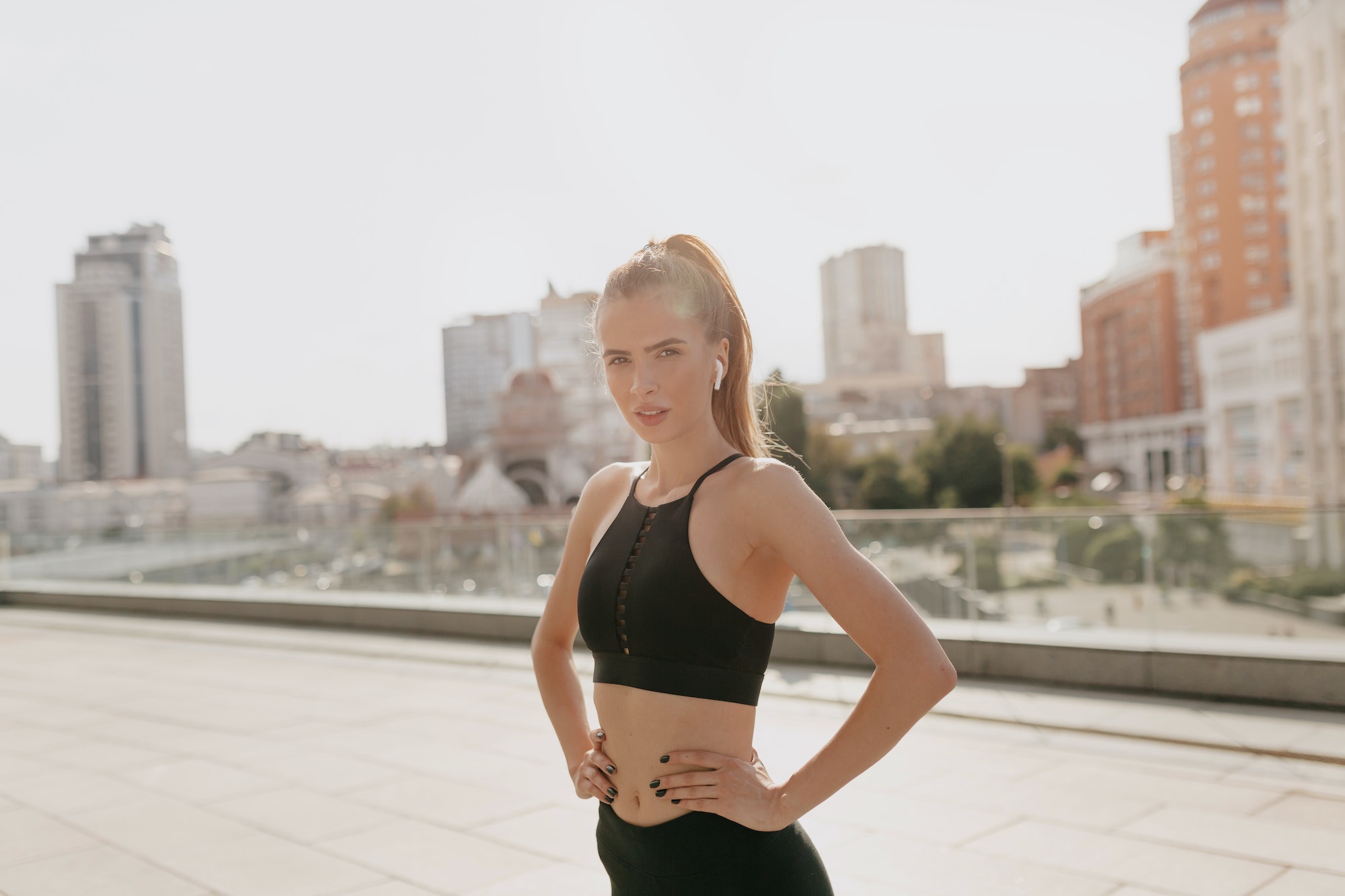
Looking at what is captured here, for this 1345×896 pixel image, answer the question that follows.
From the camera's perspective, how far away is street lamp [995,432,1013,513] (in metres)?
67.4

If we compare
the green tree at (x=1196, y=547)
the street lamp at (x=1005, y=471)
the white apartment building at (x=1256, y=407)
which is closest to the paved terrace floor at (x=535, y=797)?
the green tree at (x=1196, y=547)

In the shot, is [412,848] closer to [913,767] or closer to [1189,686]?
[913,767]

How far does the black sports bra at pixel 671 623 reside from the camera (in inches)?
60.6

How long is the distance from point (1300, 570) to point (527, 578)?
681 centimetres

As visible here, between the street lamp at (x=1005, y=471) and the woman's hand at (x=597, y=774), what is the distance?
223ft

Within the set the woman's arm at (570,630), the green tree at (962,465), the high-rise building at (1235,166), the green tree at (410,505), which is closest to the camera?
the woman's arm at (570,630)

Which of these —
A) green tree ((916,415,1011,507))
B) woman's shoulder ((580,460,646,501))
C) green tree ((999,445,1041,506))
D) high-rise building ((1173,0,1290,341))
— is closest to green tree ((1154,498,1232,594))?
woman's shoulder ((580,460,646,501))

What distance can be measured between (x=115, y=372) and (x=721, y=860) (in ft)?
517

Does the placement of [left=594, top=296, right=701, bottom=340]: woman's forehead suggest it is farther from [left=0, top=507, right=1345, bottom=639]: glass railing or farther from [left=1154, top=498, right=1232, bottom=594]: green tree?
[left=1154, top=498, right=1232, bottom=594]: green tree

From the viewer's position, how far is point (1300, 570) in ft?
25.6

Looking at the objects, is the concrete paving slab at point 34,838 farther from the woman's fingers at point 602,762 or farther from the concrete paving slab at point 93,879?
the woman's fingers at point 602,762

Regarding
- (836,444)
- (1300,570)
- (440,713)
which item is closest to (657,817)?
(440,713)

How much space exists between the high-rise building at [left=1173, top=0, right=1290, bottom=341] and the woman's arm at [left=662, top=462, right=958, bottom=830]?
8986 cm

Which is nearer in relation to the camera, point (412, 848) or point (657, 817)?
point (657, 817)
